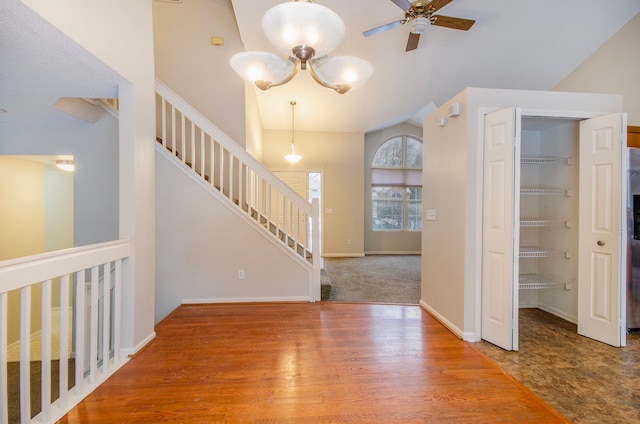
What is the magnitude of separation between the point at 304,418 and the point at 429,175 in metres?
2.78

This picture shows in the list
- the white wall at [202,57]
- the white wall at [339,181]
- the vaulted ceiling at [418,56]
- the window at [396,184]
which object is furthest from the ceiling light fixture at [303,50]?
the window at [396,184]

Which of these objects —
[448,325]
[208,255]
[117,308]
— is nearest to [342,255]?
[208,255]

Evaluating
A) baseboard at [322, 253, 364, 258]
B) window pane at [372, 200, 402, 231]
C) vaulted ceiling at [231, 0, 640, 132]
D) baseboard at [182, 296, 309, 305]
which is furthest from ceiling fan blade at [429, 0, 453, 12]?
baseboard at [322, 253, 364, 258]

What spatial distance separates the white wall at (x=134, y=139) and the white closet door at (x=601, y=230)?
424 cm

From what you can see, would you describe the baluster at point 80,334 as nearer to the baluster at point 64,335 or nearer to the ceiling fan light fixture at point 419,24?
the baluster at point 64,335

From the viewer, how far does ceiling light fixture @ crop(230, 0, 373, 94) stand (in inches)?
59.7

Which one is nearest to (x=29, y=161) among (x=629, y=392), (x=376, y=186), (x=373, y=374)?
(x=373, y=374)

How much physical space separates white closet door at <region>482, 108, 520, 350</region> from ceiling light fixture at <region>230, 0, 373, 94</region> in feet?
4.42

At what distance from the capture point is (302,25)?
1560mm

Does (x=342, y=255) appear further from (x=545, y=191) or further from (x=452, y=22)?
(x=452, y=22)

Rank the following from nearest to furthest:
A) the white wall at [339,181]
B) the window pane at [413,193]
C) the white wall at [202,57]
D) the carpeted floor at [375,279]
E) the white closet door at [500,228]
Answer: the white closet door at [500,228]
the carpeted floor at [375,279]
the white wall at [202,57]
the white wall at [339,181]
the window pane at [413,193]

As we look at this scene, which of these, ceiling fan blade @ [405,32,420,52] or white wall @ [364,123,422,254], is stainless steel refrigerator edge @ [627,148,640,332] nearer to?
ceiling fan blade @ [405,32,420,52]

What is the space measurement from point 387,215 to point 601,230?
490 cm

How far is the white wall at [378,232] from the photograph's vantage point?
725 cm
